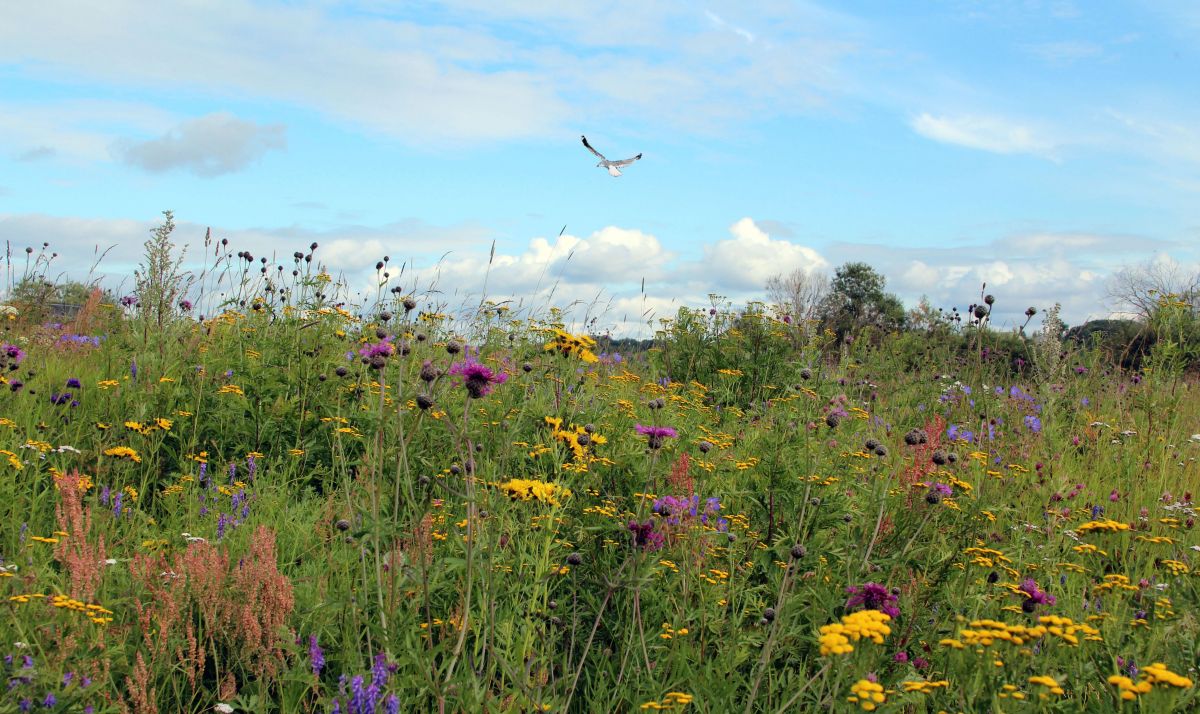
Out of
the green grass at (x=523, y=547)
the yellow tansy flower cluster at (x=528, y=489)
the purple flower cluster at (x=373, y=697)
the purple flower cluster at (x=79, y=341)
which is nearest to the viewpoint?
the purple flower cluster at (x=373, y=697)

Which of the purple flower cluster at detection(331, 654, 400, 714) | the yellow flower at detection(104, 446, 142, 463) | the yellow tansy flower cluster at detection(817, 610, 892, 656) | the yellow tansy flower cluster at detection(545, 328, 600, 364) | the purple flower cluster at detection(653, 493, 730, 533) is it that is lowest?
the purple flower cluster at detection(331, 654, 400, 714)

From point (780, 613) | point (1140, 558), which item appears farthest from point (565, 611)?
point (1140, 558)

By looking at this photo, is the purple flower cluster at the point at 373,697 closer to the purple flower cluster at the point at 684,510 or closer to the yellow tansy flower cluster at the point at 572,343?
the purple flower cluster at the point at 684,510

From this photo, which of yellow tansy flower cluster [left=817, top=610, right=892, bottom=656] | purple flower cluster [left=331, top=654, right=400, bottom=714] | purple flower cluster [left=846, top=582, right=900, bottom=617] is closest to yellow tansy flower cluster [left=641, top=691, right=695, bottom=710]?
yellow tansy flower cluster [left=817, top=610, right=892, bottom=656]

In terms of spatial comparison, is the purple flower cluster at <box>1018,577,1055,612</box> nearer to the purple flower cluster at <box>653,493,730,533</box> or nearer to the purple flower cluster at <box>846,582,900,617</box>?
the purple flower cluster at <box>846,582,900,617</box>

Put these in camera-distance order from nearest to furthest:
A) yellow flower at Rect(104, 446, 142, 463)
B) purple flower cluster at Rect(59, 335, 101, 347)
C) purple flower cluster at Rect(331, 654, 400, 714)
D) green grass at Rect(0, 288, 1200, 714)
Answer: purple flower cluster at Rect(331, 654, 400, 714)
green grass at Rect(0, 288, 1200, 714)
yellow flower at Rect(104, 446, 142, 463)
purple flower cluster at Rect(59, 335, 101, 347)

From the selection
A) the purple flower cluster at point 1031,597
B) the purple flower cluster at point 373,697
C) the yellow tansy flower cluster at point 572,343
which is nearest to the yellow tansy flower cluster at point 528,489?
the purple flower cluster at point 373,697

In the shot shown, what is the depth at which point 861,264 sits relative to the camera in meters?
37.8

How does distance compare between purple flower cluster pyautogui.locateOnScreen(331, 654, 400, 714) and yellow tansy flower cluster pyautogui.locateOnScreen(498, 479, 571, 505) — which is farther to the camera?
yellow tansy flower cluster pyautogui.locateOnScreen(498, 479, 571, 505)

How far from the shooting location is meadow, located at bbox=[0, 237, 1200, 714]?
2094mm

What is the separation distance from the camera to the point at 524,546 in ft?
9.19

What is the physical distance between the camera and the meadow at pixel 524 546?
6.87ft

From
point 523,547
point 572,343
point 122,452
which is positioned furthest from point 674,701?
point 122,452

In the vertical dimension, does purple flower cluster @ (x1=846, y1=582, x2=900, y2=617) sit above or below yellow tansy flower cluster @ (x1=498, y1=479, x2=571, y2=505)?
below
